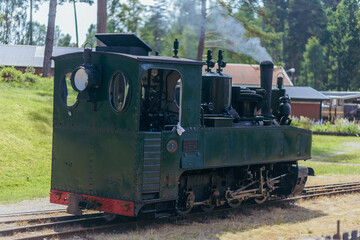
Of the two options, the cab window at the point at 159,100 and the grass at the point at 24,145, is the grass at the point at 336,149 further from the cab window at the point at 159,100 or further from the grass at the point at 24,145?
the cab window at the point at 159,100

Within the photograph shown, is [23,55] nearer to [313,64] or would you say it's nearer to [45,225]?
[313,64]

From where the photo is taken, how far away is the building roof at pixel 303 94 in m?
41.3

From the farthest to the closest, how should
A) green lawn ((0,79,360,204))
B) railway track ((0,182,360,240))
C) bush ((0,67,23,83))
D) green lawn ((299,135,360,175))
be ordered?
bush ((0,67,23,83)), green lawn ((299,135,360,175)), green lawn ((0,79,360,204)), railway track ((0,182,360,240))

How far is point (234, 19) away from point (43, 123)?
10.6 metres

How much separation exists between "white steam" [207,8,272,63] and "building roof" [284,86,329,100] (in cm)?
1631

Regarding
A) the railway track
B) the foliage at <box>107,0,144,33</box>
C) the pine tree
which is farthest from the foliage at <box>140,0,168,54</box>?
the pine tree

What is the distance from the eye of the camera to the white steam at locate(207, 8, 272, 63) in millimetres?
23312

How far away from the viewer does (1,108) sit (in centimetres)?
1820

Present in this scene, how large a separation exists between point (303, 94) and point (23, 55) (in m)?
30.0

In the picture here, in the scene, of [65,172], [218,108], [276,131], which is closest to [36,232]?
[65,172]

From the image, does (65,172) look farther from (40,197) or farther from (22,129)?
(22,129)

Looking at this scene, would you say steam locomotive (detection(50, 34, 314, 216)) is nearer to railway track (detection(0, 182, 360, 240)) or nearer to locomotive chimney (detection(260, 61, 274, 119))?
railway track (detection(0, 182, 360, 240))

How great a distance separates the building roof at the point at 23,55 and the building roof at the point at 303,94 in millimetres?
21885

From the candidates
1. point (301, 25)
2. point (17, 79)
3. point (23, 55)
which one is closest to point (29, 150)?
point (17, 79)
